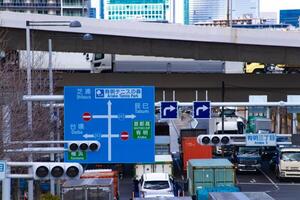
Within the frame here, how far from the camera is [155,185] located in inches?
1407

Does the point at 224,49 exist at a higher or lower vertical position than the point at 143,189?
higher

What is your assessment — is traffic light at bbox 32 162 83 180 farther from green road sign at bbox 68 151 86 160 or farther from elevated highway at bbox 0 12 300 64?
elevated highway at bbox 0 12 300 64

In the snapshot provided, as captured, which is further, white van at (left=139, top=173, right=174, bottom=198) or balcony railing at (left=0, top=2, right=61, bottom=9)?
balcony railing at (left=0, top=2, right=61, bottom=9)

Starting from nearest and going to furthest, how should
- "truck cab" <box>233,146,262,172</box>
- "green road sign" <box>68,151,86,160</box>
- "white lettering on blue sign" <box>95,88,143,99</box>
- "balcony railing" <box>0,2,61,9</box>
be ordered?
1. "green road sign" <box>68,151,86,160</box>
2. "white lettering on blue sign" <box>95,88,143,99</box>
3. "truck cab" <box>233,146,262,172</box>
4. "balcony railing" <box>0,2,61,9</box>

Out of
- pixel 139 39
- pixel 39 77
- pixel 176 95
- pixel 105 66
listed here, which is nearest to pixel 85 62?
pixel 105 66

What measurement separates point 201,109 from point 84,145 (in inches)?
253

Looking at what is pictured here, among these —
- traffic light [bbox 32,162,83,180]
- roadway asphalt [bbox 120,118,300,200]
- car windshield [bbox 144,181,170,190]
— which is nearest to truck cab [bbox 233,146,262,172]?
Answer: roadway asphalt [bbox 120,118,300,200]

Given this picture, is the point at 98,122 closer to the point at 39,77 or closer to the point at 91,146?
the point at 91,146

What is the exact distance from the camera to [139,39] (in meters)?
54.1

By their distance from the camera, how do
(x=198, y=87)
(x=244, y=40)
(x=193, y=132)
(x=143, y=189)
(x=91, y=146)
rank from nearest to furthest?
(x=91, y=146)
(x=143, y=189)
(x=193, y=132)
(x=244, y=40)
(x=198, y=87)

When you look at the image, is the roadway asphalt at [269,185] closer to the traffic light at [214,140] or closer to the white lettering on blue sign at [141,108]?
the traffic light at [214,140]

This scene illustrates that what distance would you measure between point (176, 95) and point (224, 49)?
9486 mm

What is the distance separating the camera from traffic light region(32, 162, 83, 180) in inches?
594

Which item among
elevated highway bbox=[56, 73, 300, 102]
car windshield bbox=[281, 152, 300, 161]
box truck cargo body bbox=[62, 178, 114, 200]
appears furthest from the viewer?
elevated highway bbox=[56, 73, 300, 102]
